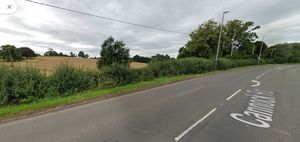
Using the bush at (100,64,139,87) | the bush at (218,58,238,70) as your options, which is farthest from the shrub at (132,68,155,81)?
the bush at (218,58,238,70)

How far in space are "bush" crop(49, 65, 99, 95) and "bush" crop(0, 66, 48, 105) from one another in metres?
0.71

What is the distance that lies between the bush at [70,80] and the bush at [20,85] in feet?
2.32

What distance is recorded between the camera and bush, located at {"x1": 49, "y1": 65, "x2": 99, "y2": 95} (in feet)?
29.7

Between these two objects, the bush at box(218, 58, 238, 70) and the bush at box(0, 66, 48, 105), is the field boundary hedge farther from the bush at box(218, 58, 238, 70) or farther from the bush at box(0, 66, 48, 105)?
the bush at box(218, 58, 238, 70)

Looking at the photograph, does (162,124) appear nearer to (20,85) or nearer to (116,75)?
(20,85)

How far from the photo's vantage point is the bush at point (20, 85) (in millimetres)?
7211

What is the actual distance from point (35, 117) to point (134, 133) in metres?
3.51

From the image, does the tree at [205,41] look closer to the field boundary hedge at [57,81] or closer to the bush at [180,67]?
the bush at [180,67]

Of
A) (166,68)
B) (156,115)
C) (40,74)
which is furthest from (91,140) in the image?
(166,68)

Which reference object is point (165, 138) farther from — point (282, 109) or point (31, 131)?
point (282, 109)

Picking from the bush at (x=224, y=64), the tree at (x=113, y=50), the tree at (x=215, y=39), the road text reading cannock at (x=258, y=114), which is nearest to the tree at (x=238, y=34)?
the tree at (x=215, y=39)

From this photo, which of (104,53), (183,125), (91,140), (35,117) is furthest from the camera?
(104,53)

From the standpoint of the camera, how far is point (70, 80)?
9516 mm

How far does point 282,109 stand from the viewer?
6.96 metres
